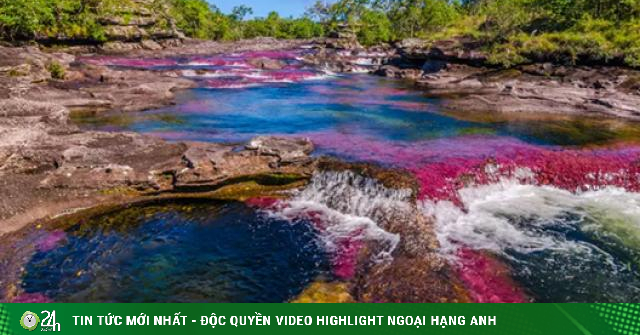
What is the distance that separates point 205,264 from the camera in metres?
12.7

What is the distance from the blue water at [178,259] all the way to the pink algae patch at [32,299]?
0.49ft

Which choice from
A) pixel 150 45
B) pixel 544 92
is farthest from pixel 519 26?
pixel 150 45

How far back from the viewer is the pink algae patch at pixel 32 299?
10.5 metres

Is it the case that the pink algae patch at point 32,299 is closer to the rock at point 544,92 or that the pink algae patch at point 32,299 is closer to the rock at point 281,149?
the rock at point 281,149

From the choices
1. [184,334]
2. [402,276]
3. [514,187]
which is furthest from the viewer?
[514,187]

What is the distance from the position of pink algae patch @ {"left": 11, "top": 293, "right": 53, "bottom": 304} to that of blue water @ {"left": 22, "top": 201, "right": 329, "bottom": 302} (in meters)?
0.15

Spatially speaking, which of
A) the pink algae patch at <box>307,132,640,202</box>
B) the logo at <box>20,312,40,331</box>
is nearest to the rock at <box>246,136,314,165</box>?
the pink algae patch at <box>307,132,640,202</box>

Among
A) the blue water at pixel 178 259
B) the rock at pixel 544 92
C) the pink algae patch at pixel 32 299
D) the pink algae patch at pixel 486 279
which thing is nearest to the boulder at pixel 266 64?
the rock at pixel 544 92

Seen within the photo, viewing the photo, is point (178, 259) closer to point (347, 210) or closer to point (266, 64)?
point (347, 210)

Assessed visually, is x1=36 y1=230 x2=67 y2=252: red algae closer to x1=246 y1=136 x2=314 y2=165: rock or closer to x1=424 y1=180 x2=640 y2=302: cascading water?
x1=246 y1=136 x2=314 y2=165: rock

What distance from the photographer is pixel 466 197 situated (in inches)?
702

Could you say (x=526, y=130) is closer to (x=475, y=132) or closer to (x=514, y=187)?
(x=475, y=132)

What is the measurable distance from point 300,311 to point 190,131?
1871 centimetres

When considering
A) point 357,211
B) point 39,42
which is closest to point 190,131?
point 357,211
